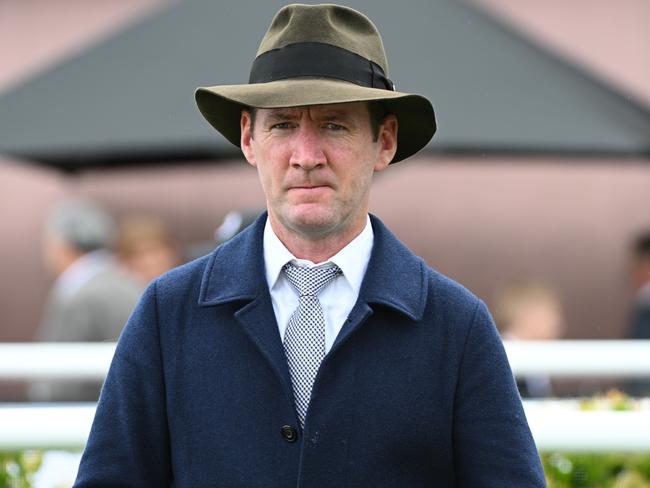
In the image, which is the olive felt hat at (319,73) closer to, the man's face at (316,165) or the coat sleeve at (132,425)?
the man's face at (316,165)

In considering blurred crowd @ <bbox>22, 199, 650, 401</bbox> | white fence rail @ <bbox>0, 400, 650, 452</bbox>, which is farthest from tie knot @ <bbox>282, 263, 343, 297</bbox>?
blurred crowd @ <bbox>22, 199, 650, 401</bbox>

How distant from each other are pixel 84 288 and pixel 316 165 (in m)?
3.52

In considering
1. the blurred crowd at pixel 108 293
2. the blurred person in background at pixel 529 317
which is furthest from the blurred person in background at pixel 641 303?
the blurred person in background at pixel 529 317

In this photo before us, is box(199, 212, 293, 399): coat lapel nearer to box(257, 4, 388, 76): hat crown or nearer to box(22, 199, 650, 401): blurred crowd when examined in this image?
box(257, 4, 388, 76): hat crown

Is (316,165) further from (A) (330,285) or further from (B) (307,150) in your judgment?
(A) (330,285)

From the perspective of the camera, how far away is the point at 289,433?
200cm

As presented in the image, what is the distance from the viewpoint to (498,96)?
5883 mm

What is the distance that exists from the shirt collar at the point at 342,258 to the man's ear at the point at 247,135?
0.13 metres

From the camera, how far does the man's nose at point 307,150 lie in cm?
201

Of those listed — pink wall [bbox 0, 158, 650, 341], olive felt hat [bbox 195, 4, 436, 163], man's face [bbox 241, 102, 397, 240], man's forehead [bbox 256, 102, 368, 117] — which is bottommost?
man's face [bbox 241, 102, 397, 240]

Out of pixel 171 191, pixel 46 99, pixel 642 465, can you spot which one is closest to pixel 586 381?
pixel 171 191

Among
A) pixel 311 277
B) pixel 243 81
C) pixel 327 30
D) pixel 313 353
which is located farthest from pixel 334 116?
pixel 243 81

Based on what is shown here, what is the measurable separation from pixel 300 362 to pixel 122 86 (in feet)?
13.7

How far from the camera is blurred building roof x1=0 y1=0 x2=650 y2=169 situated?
5738 mm
